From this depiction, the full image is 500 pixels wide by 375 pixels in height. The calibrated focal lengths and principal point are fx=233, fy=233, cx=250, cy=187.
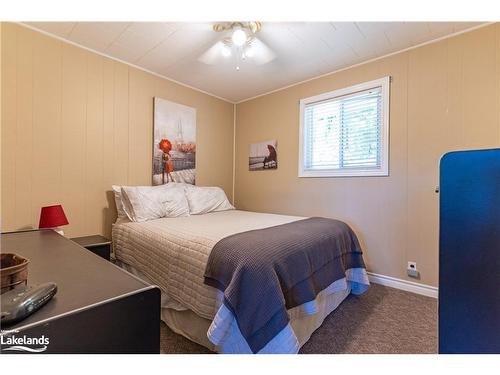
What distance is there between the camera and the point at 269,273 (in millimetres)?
1238

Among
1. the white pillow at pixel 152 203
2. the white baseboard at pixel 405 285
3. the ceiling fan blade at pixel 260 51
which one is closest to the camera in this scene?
the ceiling fan blade at pixel 260 51

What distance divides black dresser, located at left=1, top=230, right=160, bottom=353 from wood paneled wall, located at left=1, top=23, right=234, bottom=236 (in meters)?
1.62

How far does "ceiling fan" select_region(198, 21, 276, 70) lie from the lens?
1.81 m

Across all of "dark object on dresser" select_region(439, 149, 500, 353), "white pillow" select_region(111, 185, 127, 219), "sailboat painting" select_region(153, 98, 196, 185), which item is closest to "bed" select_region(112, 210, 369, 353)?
"white pillow" select_region(111, 185, 127, 219)

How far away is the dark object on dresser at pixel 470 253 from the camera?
0.68 meters

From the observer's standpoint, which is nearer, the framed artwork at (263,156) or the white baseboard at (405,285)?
the white baseboard at (405,285)

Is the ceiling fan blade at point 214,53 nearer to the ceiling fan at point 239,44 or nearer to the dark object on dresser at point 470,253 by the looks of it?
the ceiling fan at point 239,44

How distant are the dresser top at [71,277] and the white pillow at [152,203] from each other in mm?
1095

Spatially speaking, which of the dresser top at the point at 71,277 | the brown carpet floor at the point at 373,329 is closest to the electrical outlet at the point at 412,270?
the brown carpet floor at the point at 373,329

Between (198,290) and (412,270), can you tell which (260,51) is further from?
(412,270)

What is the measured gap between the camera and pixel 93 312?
1.85ft
